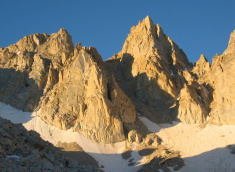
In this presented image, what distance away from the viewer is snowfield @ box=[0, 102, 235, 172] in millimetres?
48469

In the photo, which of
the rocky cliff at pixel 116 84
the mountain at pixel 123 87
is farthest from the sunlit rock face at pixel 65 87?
the mountain at pixel 123 87

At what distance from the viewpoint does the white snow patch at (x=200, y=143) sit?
156ft

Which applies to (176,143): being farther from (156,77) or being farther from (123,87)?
(123,87)

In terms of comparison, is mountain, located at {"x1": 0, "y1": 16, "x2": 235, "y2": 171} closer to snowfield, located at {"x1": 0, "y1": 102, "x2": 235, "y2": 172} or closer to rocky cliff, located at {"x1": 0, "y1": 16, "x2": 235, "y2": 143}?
rocky cliff, located at {"x1": 0, "y1": 16, "x2": 235, "y2": 143}

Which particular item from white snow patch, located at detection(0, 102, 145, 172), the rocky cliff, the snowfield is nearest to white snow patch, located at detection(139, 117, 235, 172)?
the snowfield

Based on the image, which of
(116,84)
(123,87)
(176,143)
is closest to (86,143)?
(176,143)

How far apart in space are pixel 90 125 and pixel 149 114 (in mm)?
13129

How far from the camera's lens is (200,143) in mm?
54094

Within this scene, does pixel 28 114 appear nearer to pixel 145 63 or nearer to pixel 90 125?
pixel 90 125

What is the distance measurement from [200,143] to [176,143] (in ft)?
11.6

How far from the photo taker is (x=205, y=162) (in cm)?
4841

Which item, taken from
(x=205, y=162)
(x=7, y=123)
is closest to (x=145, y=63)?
(x=205, y=162)

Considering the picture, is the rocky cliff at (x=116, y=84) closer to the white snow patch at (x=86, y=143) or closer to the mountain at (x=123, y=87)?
the mountain at (x=123, y=87)

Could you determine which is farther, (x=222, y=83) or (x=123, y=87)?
(x=123, y=87)
